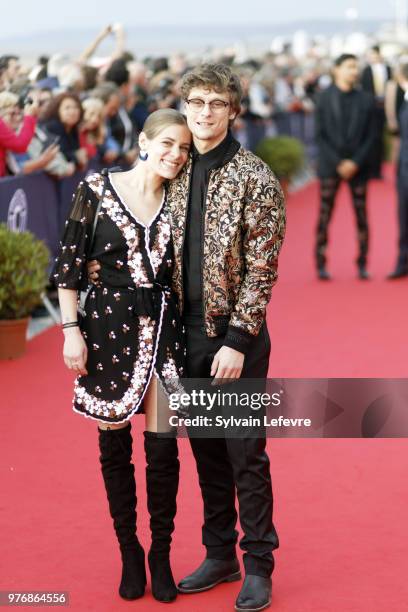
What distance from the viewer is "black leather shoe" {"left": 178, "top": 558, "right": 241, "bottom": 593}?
4.20 metres

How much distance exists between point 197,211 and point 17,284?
13.8ft

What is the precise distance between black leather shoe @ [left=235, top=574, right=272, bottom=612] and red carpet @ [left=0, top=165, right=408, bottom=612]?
0.26ft

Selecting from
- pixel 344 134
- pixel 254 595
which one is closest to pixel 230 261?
pixel 254 595

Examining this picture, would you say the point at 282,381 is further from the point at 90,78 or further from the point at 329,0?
the point at 329,0

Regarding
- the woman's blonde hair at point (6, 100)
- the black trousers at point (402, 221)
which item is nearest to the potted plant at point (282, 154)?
the black trousers at point (402, 221)

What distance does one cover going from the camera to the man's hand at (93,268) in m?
4.00

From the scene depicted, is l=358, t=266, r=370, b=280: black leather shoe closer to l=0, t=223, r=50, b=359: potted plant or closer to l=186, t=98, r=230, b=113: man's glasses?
l=0, t=223, r=50, b=359: potted plant

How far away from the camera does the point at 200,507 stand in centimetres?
511

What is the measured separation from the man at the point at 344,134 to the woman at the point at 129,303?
706 cm

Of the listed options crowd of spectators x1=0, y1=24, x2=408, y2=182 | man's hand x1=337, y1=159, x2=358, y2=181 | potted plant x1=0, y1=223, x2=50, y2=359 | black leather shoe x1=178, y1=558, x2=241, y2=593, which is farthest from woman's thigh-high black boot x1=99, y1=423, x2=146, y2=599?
man's hand x1=337, y1=159, x2=358, y2=181

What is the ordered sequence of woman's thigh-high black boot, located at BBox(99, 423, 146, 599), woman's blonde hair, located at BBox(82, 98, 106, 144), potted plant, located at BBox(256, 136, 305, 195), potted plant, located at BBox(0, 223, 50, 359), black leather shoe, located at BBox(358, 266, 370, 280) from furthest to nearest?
potted plant, located at BBox(256, 136, 305, 195) → black leather shoe, located at BBox(358, 266, 370, 280) → woman's blonde hair, located at BBox(82, 98, 106, 144) → potted plant, located at BBox(0, 223, 50, 359) → woman's thigh-high black boot, located at BBox(99, 423, 146, 599)

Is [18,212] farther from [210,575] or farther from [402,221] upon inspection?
[210,575]

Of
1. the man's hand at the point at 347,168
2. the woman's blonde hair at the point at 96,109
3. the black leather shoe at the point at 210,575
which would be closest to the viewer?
the black leather shoe at the point at 210,575

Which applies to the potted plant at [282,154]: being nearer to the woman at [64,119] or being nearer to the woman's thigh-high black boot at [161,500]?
the woman at [64,119]
